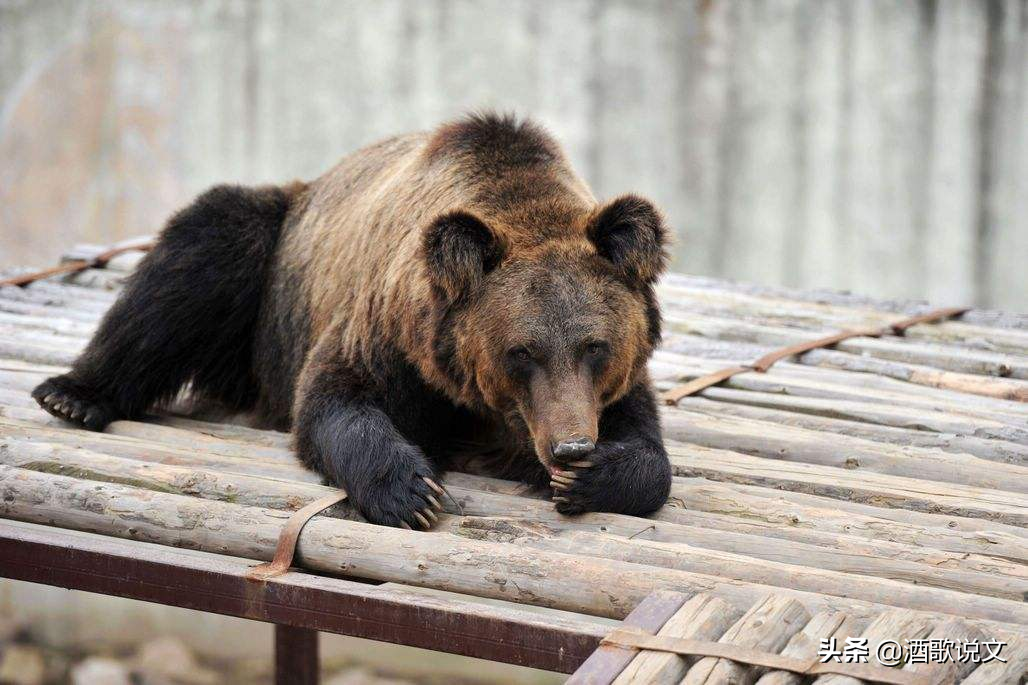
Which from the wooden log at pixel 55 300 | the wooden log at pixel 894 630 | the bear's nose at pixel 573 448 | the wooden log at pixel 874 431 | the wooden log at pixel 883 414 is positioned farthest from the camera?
the wooden log at pixel 55 300

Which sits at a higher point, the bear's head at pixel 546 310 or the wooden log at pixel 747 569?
the bear's head at pixel 546 310

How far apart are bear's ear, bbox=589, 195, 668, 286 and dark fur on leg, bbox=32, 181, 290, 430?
194 centimetres

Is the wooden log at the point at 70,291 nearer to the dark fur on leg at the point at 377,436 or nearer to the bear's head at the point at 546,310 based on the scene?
the dark fur on leg at the point at 377,436

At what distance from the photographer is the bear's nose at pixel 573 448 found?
11.9 feet

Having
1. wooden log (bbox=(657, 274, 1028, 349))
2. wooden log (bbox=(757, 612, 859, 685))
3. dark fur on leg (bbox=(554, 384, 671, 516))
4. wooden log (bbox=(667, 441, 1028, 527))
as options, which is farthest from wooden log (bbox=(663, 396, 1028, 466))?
wooden log (bbox=(757, 612, 859, 685))

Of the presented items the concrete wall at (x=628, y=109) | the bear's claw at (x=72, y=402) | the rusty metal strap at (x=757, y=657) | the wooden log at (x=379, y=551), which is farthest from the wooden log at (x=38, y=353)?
the concrete wall at (x=628, y=109)

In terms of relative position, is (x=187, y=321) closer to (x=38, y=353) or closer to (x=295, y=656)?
(x=38, y=353)

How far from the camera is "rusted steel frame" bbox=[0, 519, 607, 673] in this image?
10.1 feet

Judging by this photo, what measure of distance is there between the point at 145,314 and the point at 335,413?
1336mm

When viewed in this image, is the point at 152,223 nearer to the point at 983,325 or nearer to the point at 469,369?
the point at 983,325

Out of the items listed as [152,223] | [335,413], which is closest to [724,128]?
[152,223]

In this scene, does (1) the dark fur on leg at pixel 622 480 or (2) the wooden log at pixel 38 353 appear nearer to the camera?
(1) the dark fur on leg at pixel 622 480

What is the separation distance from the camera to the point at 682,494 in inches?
160

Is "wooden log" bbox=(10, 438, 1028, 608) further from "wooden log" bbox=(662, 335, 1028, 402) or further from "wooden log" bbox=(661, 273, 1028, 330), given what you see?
"wooden log" bbox=(661, 273, 1028, 330)
